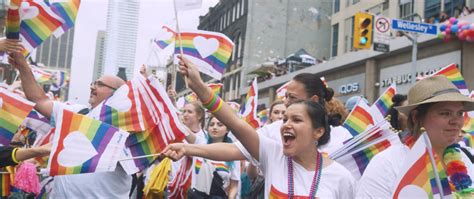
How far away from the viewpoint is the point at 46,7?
14.1 feet

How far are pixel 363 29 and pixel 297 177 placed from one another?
35.7ft

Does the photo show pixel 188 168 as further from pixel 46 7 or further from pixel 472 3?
pixel 472 3

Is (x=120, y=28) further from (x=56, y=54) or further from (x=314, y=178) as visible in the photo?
(x=56, y=54)

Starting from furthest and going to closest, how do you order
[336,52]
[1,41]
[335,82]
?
[336,52], [335,82], [1,41]

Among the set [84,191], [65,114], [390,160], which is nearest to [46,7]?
[65,114]

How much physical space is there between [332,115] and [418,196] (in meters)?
2.03

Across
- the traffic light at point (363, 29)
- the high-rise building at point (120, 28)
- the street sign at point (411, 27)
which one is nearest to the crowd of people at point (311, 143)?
the high-rise building at point (120, 28)

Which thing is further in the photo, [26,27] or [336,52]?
[336,52]

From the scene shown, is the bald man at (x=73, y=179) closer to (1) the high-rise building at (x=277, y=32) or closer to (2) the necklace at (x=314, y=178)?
(2) the necklace at (x=314, y=178)

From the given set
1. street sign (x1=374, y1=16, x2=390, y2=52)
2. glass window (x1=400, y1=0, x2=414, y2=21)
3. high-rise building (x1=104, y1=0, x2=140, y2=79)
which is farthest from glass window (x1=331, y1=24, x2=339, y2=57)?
high-rise building (x1=104, y1=0, x2=140, y2=79)

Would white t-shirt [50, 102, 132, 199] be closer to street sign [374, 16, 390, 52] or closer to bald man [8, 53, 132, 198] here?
bald man [8, 53, 132, 198]

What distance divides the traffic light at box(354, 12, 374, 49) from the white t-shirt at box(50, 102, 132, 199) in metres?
10.1

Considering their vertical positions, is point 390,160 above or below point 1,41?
below

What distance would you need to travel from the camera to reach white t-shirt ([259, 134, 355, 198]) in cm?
288
